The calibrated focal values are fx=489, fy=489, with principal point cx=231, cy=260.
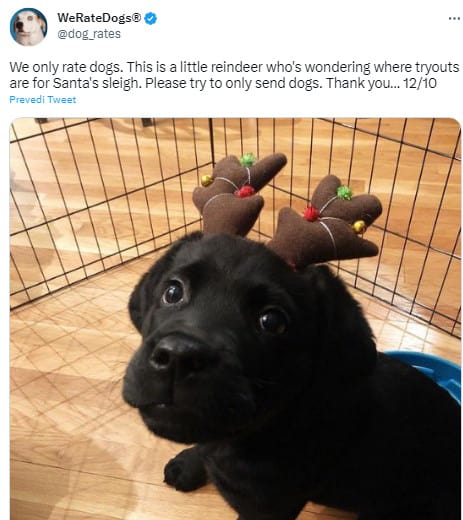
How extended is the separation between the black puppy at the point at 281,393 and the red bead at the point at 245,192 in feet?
0.34

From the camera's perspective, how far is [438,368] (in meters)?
1.33

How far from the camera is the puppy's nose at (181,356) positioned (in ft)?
1.98

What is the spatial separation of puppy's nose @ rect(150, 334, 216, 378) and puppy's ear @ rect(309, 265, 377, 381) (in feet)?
0.87

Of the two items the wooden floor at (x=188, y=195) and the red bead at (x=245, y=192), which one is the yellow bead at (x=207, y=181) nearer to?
the red bead at (x=245, y=192)

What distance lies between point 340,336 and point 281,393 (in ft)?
0.46

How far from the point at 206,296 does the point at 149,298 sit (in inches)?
7.8

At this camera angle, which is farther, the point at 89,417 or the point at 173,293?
the point at 89,417

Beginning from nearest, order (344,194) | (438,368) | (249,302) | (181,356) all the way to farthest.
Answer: (181,356) → (249,302) → (344,194) → (438,368)
